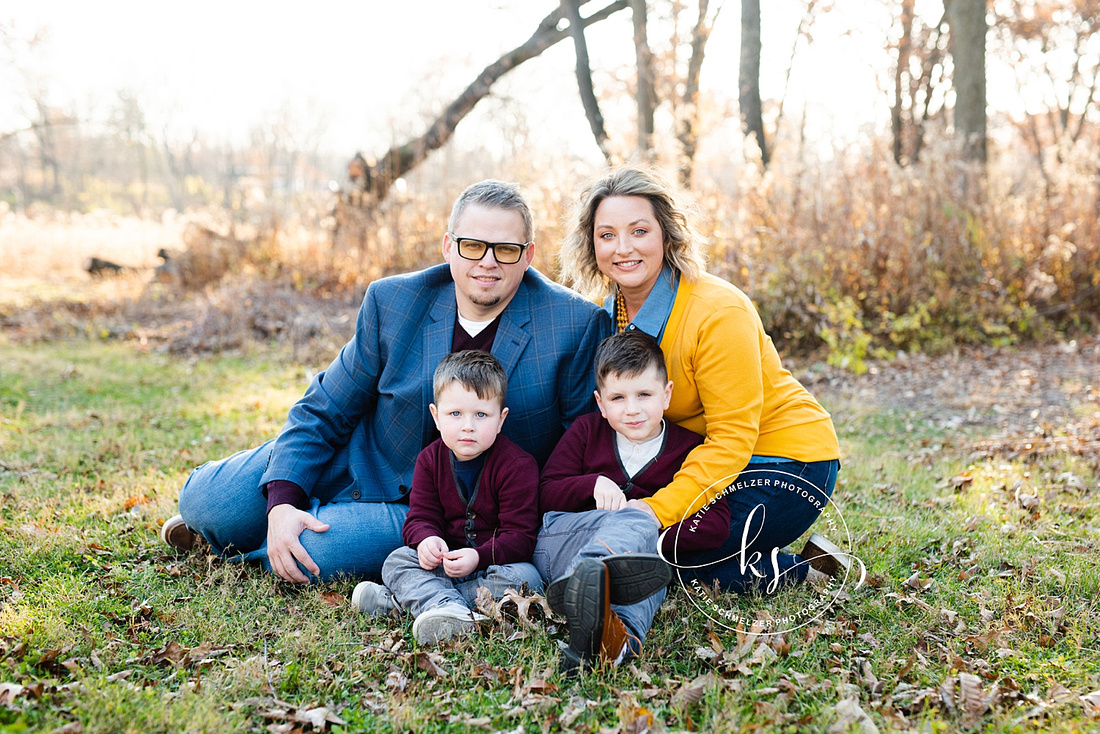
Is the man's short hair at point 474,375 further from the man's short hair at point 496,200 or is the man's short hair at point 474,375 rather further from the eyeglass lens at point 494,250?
the man's short hair at point 496,200

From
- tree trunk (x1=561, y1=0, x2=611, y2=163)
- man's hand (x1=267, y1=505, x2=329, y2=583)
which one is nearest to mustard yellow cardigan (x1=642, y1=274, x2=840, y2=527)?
man's hand (x1=267, y1=505, x2=329, y2=583)

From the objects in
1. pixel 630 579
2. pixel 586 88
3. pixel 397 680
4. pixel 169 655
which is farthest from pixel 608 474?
pixel 586 88

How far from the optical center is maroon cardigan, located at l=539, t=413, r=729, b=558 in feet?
9.66

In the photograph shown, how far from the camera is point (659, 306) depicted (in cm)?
313

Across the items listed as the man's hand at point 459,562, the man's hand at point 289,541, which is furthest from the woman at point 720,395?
the man's hand at point 289,541

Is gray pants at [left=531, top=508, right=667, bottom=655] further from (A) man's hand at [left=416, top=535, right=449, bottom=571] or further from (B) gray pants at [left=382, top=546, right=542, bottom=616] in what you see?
(A) man's hand at [left=416, top=535, right=449, bottom=571]

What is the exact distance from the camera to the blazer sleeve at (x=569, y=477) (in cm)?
301

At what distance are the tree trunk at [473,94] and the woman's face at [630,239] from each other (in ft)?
32.4

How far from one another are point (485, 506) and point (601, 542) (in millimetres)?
618

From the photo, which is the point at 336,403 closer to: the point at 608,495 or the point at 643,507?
the point at 608,495

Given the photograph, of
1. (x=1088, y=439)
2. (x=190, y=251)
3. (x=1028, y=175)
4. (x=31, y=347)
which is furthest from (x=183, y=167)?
(x=1088, y=439)

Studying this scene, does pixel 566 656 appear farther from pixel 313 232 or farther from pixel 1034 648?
pixel 313 232

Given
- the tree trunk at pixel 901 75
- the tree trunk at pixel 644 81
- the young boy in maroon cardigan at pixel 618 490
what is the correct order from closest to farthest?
1. the young boy in maroon cardigan at pixel 618 490
2. the tree trunk at pixel 644 81
3. the tree trunk at pixel 901 75

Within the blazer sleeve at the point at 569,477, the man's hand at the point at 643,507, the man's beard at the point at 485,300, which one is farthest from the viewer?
the man's beard at the point at 485,300
